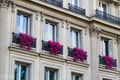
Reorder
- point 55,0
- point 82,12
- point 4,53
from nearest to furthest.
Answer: point 4,53
point 55,0
point 82,12

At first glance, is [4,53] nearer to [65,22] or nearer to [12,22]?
[12,22]

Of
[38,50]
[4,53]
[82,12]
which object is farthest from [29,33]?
[82,12]

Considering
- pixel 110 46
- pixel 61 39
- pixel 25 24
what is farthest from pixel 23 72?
pixel 110 46

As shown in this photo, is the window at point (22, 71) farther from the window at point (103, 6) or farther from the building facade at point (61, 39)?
the window at point (103, 6)

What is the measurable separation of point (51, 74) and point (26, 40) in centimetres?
354

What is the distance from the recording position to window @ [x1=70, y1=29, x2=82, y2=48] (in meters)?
29.4

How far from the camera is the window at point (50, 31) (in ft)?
91.0

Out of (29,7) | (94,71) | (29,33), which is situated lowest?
(94,71)

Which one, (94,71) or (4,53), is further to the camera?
(94,71)

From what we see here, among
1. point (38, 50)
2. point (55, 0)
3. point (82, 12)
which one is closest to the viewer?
point (38, 50)

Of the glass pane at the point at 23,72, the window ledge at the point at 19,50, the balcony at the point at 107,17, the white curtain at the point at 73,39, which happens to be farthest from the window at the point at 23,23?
the balcony at the point at 107,17

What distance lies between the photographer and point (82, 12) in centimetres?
3036

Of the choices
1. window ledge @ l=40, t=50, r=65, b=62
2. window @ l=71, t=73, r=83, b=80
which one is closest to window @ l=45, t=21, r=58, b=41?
window ledge @ l=40, t=50, r=65, b=62

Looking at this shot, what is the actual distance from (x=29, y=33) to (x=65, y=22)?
371 centimetres
